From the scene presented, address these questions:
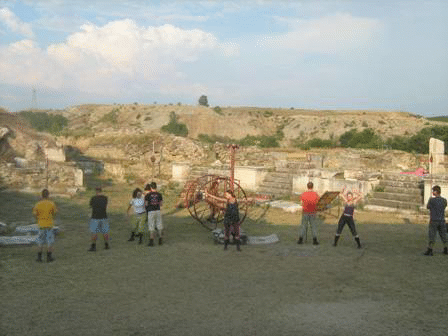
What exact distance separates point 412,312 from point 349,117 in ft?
210

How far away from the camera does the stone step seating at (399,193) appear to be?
15.7 metres

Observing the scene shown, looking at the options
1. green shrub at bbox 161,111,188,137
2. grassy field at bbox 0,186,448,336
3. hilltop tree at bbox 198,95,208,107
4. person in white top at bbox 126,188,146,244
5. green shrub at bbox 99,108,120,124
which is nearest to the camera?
grassy field at bbox 0,186,448,336

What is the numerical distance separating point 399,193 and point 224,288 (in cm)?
1128

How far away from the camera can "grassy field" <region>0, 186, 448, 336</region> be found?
18.5 feet

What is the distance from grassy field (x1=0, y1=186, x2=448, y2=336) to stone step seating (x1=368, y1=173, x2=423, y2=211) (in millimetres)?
4383

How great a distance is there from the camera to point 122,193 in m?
19.8

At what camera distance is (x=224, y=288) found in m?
7.14

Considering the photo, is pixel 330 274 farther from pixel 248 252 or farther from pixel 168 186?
pixel 168 186

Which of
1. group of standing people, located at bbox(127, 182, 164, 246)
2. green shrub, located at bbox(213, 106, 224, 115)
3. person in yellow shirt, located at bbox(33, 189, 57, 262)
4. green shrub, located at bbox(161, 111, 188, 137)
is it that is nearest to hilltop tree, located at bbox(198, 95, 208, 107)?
green shrub, located at bbox(213, 106, 224, 115)

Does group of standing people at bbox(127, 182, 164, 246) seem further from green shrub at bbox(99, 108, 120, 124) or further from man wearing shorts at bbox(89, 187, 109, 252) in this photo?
green shrub at bbox(99, 108, 120, 124)

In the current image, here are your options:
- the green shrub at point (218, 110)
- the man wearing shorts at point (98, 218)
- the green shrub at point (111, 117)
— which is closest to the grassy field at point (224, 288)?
the man wearing shorts at point (98, 218)

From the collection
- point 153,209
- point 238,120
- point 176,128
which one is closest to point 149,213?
point 153,209

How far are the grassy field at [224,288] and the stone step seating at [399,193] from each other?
4.38 metres

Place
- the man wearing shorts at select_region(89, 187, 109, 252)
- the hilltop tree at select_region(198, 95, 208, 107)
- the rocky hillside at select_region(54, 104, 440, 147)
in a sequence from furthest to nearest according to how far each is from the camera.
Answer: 1. the hilltop tree at select_region(198, 95, 208, 107)
2. the rocky hillside at select_region(54, 104, 440, 147)
3. the man wearing shorts at select_region(89, 187, 109, 252)
